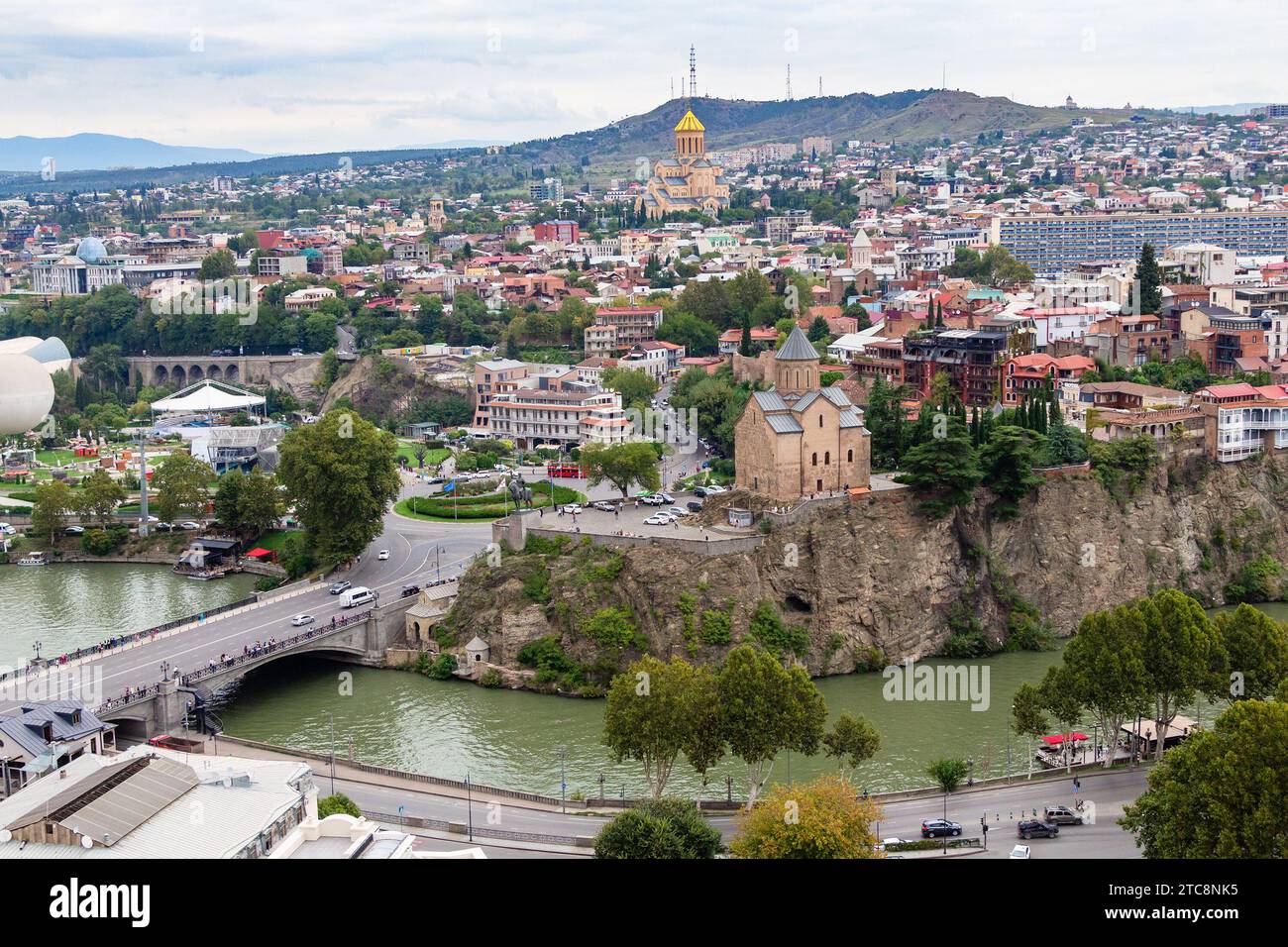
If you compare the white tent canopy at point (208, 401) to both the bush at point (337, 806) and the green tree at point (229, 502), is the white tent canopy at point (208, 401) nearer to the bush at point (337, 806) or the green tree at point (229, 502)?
the green tree at point (229, 502)

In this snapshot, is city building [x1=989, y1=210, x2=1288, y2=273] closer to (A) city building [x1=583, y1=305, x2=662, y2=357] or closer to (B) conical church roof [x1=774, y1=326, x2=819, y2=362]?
(A) city building [x1=583, y1=305, x2=662, y2=357]

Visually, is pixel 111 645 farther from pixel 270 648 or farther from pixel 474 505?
pixel 474 505

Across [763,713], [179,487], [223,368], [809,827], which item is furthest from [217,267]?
[809,827]

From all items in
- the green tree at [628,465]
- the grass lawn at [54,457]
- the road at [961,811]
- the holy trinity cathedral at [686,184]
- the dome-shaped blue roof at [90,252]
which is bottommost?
the road at [961,811]

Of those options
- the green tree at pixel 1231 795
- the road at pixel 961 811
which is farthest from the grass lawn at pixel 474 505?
the green tree at pixel 1231 795
